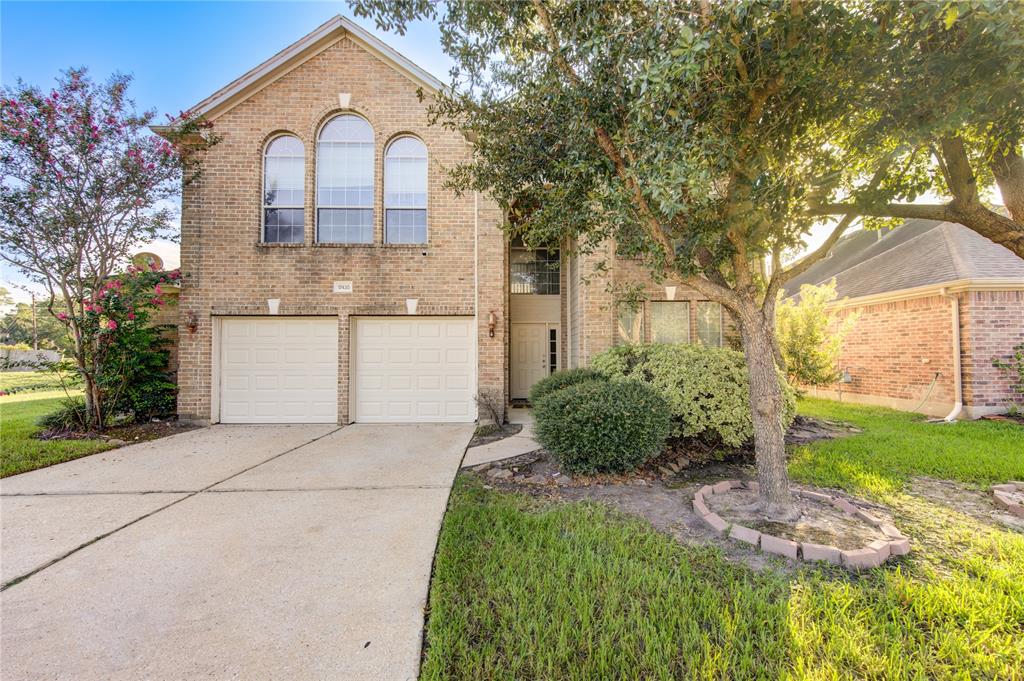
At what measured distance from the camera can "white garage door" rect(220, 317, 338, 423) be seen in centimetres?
792

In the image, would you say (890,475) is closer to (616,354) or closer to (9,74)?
(616,354)

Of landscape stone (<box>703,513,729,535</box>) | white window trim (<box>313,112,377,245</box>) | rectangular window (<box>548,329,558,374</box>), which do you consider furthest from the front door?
landscape stone (<box>703,513,729,535</box>)

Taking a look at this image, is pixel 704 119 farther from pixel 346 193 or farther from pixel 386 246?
pixel 346 193

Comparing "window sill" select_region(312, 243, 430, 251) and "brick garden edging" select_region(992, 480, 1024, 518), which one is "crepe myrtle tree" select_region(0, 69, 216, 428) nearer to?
"window sill" select_region(312, 243, 430, 251)

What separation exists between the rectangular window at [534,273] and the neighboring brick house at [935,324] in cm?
681

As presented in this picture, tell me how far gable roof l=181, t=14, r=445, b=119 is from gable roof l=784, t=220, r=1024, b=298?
360 inches

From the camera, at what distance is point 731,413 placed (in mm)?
4992

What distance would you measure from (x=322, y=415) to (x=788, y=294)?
16.3m

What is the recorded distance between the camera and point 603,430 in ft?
14.1

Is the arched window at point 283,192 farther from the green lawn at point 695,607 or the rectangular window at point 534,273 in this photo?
the green lawn at point 695,607

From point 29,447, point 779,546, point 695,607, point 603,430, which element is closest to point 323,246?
point 29,447

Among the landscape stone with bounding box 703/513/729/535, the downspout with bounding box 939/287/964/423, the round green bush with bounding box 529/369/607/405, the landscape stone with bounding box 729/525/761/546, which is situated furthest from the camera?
the downspout with bounding box 939/287/964/423

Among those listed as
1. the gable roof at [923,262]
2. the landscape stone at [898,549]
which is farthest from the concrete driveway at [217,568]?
the gable roof at [923,262]

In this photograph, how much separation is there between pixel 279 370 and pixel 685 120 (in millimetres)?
8106
